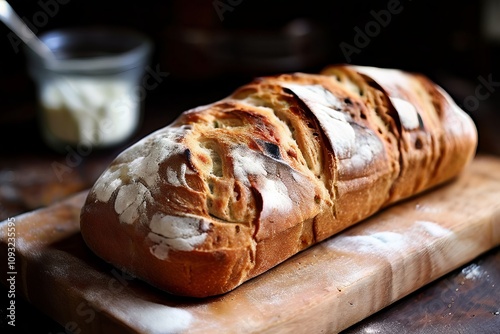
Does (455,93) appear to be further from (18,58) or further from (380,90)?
(18,58)

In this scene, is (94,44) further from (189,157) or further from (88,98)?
(189,157)

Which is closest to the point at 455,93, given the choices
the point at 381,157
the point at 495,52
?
the point at 495,52

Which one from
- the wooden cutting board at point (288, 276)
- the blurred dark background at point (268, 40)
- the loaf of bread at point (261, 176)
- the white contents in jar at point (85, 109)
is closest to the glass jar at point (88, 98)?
the white contents in jar at point (85, 109)

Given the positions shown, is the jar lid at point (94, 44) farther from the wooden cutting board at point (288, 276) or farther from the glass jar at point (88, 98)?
the wooden cutting board at point (288, 276)

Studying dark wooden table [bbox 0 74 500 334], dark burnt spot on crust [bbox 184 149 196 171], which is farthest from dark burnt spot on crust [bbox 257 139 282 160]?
dark wooden table [bbox 0 74 500 334]

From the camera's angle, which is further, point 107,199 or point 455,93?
point 455,93

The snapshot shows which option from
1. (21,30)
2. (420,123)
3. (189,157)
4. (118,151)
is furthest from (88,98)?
(420,123)

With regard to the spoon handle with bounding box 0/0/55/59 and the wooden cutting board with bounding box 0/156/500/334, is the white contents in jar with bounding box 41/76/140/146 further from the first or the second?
the wooden cutting board with bounding box 0/156/500/334
